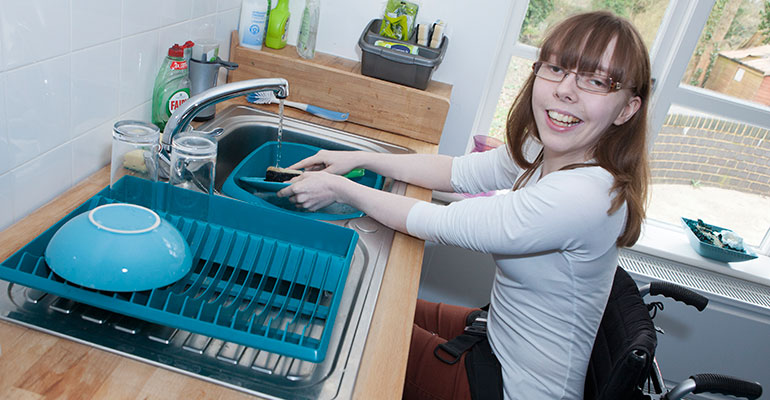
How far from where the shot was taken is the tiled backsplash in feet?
2.71

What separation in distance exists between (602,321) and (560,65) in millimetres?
525

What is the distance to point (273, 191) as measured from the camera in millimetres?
1226

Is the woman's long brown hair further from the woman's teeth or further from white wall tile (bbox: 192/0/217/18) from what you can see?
white wall tile (bbox: 192/0/217/18)

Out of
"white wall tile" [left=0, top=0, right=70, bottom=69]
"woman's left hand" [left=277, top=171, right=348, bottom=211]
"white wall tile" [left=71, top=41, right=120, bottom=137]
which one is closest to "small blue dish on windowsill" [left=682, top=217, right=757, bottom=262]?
"woman's left hand" [left=277, top=171, right=348, bottom=211]

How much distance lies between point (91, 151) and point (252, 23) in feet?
2.46

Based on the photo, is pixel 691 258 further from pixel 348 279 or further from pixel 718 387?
pixel 348 279

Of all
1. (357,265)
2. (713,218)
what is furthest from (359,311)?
(713,218)

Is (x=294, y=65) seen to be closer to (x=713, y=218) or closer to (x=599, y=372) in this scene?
(x=599, y=372)

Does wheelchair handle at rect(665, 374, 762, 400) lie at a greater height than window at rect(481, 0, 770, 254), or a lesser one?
lesser

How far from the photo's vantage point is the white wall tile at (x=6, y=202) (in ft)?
2.78

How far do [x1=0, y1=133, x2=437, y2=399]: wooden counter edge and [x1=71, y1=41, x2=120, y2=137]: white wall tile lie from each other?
0.11 m

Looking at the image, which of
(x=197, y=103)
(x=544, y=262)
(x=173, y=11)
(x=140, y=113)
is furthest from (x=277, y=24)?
(x=544, y=262)

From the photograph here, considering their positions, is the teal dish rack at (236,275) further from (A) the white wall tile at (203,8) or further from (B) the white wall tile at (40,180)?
(A) the white wall tile at (203,8)

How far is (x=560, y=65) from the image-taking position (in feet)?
3.34
